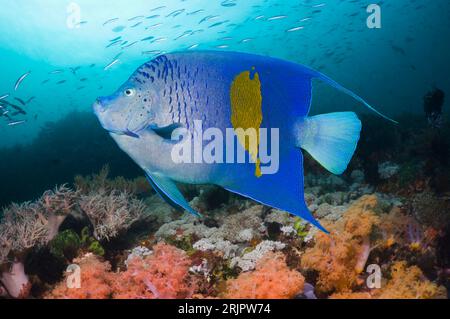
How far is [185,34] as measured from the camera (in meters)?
12.3

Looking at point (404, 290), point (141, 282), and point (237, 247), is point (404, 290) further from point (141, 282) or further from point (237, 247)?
point (141, 282)

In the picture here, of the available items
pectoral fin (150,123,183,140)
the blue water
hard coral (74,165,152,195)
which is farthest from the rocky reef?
the blue water

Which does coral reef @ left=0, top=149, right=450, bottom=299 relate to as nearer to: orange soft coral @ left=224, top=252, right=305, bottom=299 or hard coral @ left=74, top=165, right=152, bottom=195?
orange soft coral @ left=224, top=252, right=305, bottom=299

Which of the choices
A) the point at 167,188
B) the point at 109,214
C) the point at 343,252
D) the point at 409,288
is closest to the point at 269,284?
the point at 343,252

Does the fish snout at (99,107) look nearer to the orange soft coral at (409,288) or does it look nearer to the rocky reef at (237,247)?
the rocky reef at (237,247)

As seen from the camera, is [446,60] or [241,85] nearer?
[241,85]

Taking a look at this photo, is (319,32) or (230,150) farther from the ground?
(230,150)

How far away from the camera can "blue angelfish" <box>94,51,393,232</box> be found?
1.01 meters

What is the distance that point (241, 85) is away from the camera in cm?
105

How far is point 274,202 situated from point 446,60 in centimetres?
10417

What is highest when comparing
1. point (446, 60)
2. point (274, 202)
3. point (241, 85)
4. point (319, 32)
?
point (241, 85)

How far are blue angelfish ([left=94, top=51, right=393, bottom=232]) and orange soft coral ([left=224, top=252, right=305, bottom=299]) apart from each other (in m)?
1.28
